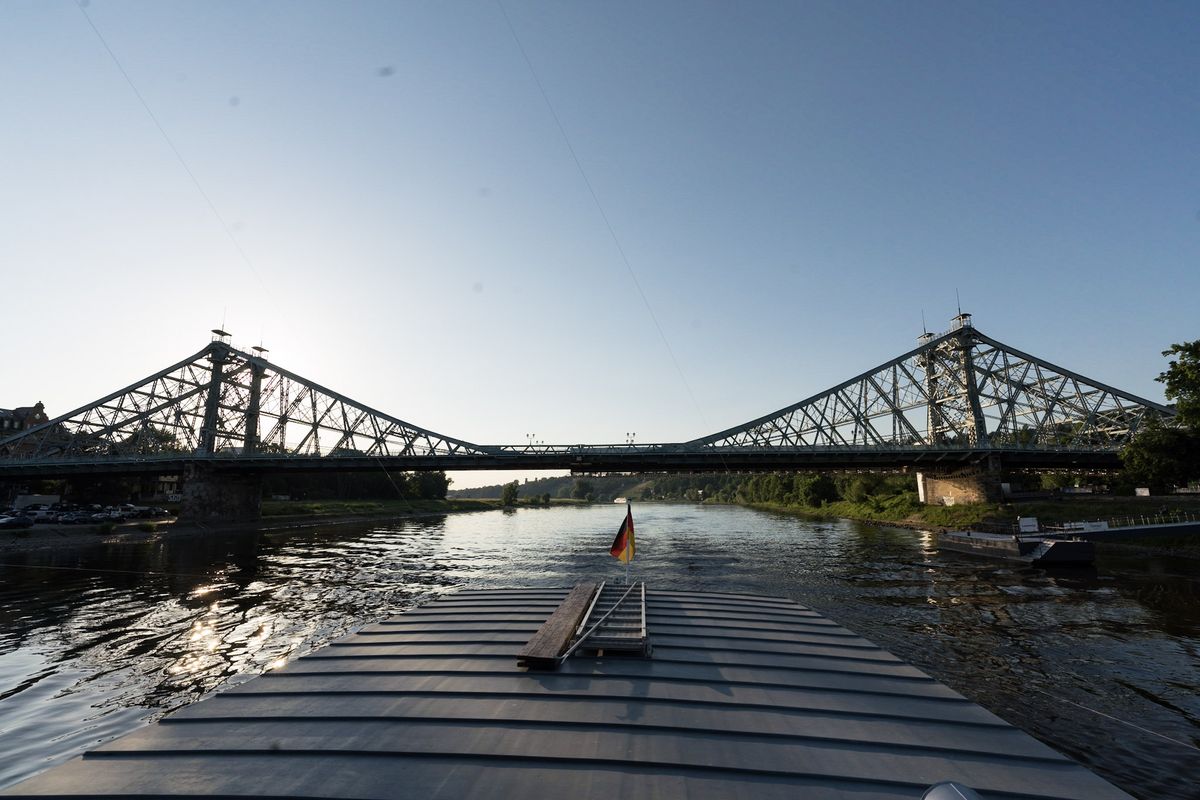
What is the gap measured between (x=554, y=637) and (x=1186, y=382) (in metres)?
58.4

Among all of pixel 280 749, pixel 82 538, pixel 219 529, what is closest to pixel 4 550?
pixel 82 538

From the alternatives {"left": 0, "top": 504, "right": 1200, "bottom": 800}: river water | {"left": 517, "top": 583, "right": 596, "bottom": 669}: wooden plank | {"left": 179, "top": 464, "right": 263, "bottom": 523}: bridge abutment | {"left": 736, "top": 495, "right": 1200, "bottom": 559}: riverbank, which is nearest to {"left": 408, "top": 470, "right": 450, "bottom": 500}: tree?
{"left": 179, "top": 464, "right": 263, "bottom": 523}: bridge abutment

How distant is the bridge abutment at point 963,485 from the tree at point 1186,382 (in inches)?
1166

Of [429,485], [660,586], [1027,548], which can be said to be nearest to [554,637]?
[660,586]

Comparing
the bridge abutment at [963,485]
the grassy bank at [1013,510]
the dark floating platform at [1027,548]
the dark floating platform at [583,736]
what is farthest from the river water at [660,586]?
the bridge abutment at [963,485]

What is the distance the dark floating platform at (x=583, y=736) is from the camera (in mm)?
5840

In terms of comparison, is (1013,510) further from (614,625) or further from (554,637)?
(554,637)

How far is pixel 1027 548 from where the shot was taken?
126 ft

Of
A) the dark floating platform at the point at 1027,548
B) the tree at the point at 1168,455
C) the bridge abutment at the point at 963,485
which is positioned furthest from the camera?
the bridge abutment at the point at 963,485

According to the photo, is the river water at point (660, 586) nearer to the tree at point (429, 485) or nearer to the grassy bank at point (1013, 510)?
the grassy bank at point (1013, 510)

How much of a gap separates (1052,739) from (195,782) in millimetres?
16678

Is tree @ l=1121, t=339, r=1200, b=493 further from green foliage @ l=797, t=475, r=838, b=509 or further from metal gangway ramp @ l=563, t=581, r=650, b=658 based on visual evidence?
green foliage @ l=797, t=475, r=838, b=509

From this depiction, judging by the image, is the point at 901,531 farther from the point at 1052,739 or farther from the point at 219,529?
the point at 219,529

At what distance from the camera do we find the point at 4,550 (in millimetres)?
44844
